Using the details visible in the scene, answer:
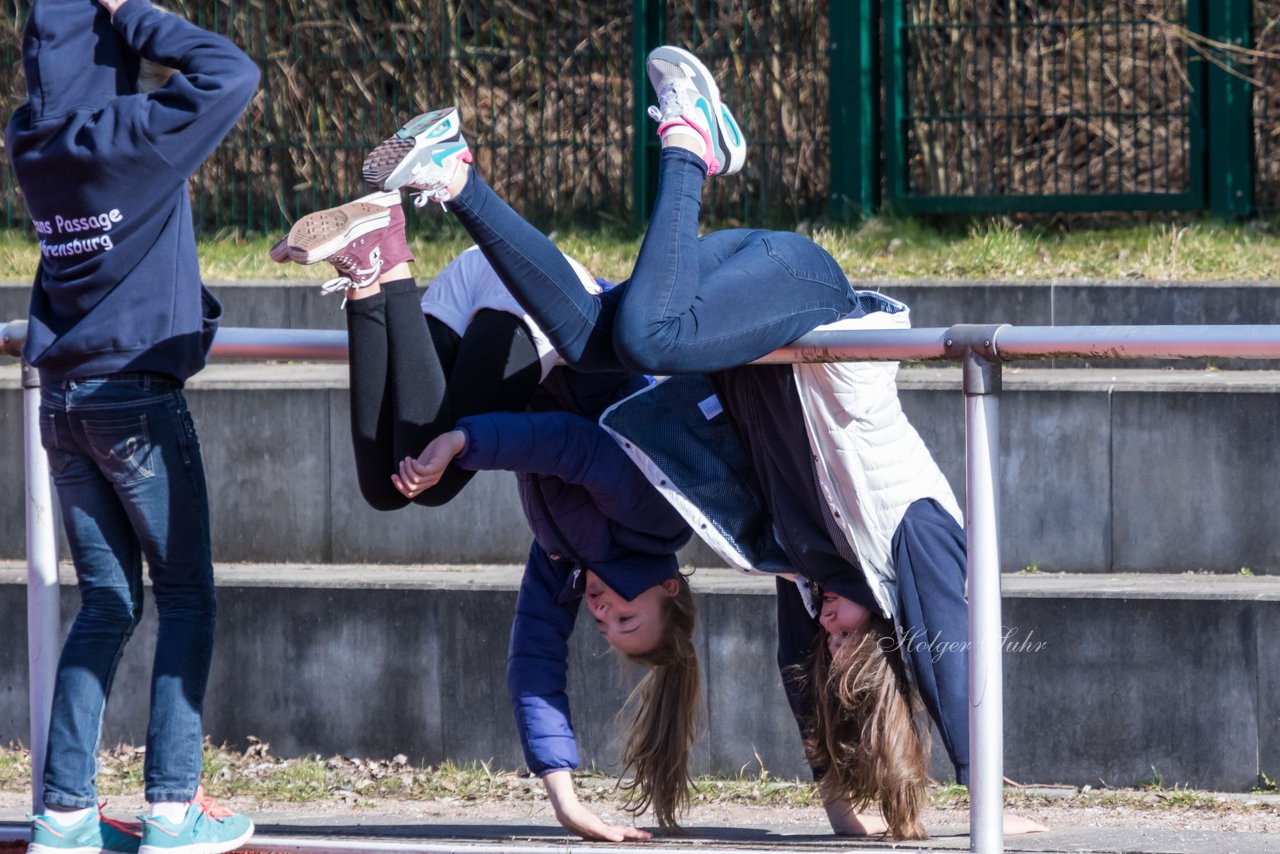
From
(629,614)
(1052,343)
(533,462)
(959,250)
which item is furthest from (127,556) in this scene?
(959,250)

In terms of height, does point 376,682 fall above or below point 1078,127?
below

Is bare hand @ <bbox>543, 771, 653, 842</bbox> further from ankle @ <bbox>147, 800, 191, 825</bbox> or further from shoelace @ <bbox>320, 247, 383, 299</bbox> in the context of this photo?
shoelace @ <bbox>320, 247, 383, 299</bbox>

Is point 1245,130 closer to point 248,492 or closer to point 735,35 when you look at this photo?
point 735,35

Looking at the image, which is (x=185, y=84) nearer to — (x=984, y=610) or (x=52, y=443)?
(x=52, y=443)

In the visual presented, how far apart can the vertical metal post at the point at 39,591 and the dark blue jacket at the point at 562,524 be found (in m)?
0.78

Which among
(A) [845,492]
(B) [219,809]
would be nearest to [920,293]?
(A) [845,492]

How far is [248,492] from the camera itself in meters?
5.44

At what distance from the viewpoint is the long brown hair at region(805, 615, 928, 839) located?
3396mm

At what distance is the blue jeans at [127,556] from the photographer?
3.18m

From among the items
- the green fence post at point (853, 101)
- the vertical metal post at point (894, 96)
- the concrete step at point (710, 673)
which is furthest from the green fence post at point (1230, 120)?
the concrete step at point (710, 673)

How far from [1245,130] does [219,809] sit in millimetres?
5053

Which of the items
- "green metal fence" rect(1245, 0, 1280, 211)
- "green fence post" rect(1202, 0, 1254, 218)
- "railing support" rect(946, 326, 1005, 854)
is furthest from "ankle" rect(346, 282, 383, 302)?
"green metal fence" rect(1245, 0, 1280, 211)

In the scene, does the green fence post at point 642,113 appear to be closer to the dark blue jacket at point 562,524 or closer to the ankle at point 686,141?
the dark blue jacket at point 562,524

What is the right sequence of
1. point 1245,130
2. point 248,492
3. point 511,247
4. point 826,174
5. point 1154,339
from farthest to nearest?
point 826,174
point 1245,130
point 248,492
point 511,247
point 1154,339
